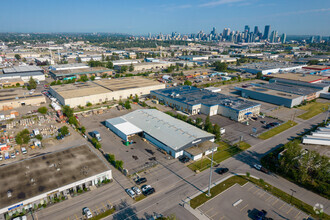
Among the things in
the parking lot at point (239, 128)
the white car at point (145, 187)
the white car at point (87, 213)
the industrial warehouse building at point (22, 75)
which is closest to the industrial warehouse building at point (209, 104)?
the parking lot at point (239, 128)

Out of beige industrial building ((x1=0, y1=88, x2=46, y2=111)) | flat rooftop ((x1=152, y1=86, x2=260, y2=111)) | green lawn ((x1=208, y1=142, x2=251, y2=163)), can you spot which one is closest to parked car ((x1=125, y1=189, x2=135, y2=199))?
green lawn ((x1=208, y1=142, x2=251, y2=163))

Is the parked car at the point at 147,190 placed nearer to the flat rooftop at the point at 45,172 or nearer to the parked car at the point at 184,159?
the flat rooftop at the point at 45,172

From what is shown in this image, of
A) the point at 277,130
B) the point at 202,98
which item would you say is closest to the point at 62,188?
the point at 202,98

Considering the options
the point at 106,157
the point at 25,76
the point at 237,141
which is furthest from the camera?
the point at 25,76

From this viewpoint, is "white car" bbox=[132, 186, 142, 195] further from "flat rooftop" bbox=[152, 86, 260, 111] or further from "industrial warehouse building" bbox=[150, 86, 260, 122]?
"flat rooftop" bbox=[152, 86, 260, 111]

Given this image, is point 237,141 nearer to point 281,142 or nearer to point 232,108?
point 281,142

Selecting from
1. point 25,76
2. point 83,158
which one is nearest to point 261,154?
point 83,158
